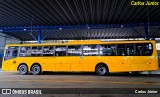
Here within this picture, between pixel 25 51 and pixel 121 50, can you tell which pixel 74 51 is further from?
pixel 25 51

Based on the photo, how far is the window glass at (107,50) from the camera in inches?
506

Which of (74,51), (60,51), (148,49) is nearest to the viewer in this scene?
(148,49)

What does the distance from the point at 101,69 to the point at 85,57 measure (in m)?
1.60

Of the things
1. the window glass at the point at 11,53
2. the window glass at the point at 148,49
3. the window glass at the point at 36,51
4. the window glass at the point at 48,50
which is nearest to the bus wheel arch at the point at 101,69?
the window glass at the point at 148,49

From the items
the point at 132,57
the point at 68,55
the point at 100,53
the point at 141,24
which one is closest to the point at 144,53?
the point at 132,57

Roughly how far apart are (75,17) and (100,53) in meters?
7.37

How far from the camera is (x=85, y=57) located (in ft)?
43.6

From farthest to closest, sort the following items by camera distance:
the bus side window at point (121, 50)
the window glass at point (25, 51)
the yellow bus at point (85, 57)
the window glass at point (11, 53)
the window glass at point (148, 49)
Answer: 1. the window glass at point (11, 53)
2. the window glass at point (25, 51)
3. the bus side window at point (121, 50)
4. the yellow bus at point (85, 57)
5. the window glass at point (148, 49)

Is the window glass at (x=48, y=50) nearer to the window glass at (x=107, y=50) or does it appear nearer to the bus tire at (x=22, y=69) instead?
the bus tire at (x=22, y=69)

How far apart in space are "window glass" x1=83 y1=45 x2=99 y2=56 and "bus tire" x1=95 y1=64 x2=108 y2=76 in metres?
1.05

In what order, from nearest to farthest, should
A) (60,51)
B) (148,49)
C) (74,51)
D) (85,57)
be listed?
(148,49) → (85,57) → (74,51) → (60,51)

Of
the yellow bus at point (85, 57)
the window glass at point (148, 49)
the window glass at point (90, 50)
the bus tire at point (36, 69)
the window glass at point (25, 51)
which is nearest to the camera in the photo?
the window glass at point (148, 49)

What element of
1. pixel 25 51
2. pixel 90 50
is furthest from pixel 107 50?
pixel 25 51

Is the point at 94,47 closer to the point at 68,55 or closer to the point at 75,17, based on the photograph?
the point at 68,55
